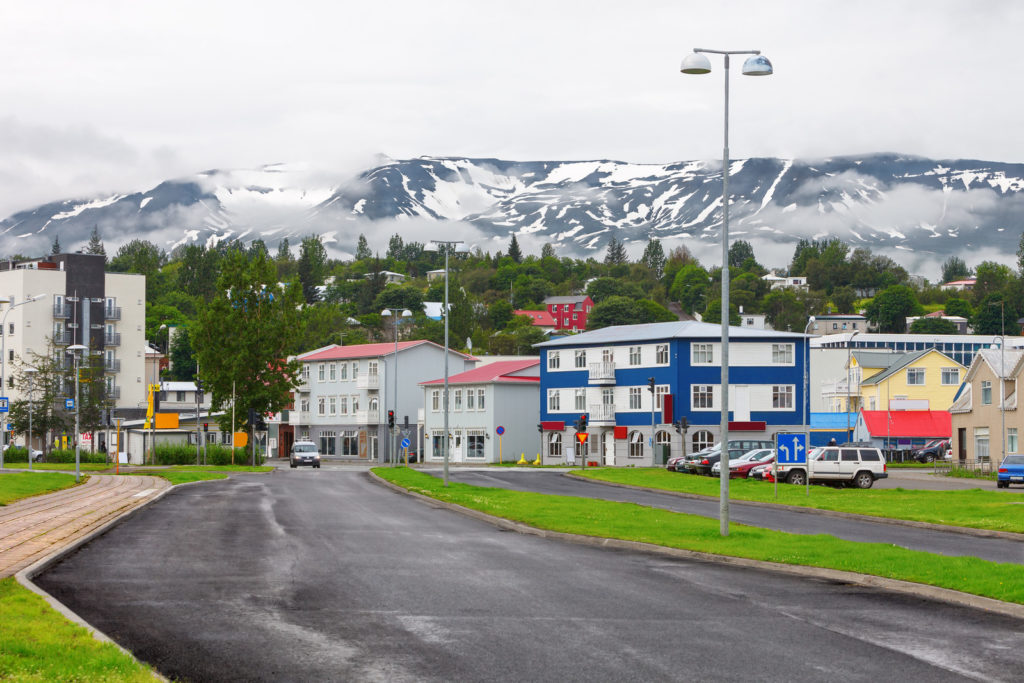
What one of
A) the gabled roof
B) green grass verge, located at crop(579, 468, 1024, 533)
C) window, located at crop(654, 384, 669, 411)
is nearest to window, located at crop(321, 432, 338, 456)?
the gabled roof

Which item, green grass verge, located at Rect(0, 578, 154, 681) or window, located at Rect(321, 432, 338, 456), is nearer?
green grass verge, located at Rect(0, 578, 154, 681)

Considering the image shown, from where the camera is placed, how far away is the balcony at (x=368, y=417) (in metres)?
111

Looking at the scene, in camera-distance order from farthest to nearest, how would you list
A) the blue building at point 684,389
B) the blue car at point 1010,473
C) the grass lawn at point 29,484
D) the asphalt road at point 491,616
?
the blue building at point 684,389
the blue car at point 1010,473
the grass lawn at point 29,484
the asphalt road at point 491,616

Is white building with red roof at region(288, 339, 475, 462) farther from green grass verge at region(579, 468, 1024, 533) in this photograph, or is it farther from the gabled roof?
green grass verge at region(579, 468, 1024, 533)

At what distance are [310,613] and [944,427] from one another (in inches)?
4082

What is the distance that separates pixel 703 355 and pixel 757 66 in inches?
2607

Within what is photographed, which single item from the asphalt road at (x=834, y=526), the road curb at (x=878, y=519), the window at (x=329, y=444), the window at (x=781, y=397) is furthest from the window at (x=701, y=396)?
the window at (x=329, y=444)

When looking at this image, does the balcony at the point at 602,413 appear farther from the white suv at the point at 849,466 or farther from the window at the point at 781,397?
the white suv at the point at 849,466

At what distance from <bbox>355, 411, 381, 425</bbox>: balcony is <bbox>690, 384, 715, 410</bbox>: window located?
1316 inches

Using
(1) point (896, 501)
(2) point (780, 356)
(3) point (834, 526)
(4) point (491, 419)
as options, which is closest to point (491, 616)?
(3) point (834, 526)

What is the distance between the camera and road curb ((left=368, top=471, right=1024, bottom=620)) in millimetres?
16250

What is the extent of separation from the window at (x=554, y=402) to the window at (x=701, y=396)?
501 inches

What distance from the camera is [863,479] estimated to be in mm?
52781

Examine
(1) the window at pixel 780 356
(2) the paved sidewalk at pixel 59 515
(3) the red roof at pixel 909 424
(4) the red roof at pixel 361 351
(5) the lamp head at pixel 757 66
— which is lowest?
(2) the paved sidewalk at pixel 59 515
